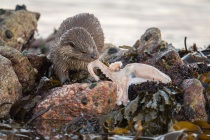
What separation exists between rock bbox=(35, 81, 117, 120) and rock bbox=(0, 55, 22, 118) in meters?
0.32

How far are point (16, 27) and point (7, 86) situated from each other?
4.35 meters

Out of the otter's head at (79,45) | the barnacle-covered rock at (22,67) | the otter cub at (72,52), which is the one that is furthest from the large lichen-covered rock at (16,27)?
the barnacle-covered rock at (22,67)

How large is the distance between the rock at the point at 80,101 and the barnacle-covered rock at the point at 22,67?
60 centimetres

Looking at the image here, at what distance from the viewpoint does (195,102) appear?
6.74 meters

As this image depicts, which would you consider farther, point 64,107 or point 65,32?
point 65,32

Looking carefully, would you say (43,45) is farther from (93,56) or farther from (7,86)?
(7,86)

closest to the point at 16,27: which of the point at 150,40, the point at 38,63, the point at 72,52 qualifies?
the point at 150,40

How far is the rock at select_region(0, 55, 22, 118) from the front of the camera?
7035 mm

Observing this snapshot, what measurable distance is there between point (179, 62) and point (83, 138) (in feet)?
6.63

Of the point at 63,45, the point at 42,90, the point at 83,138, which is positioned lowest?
the point at 83,138

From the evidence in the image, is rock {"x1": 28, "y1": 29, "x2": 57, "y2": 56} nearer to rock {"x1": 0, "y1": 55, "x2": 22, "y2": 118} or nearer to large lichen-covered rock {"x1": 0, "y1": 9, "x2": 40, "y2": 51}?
large lichen-covered rock {"x1": 0, "y1": 9, "x2": 40, "y2": 51}

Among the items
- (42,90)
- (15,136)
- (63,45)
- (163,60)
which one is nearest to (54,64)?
(63,45)

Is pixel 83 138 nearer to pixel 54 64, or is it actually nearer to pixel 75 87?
pixel 75 87

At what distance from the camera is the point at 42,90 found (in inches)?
289
